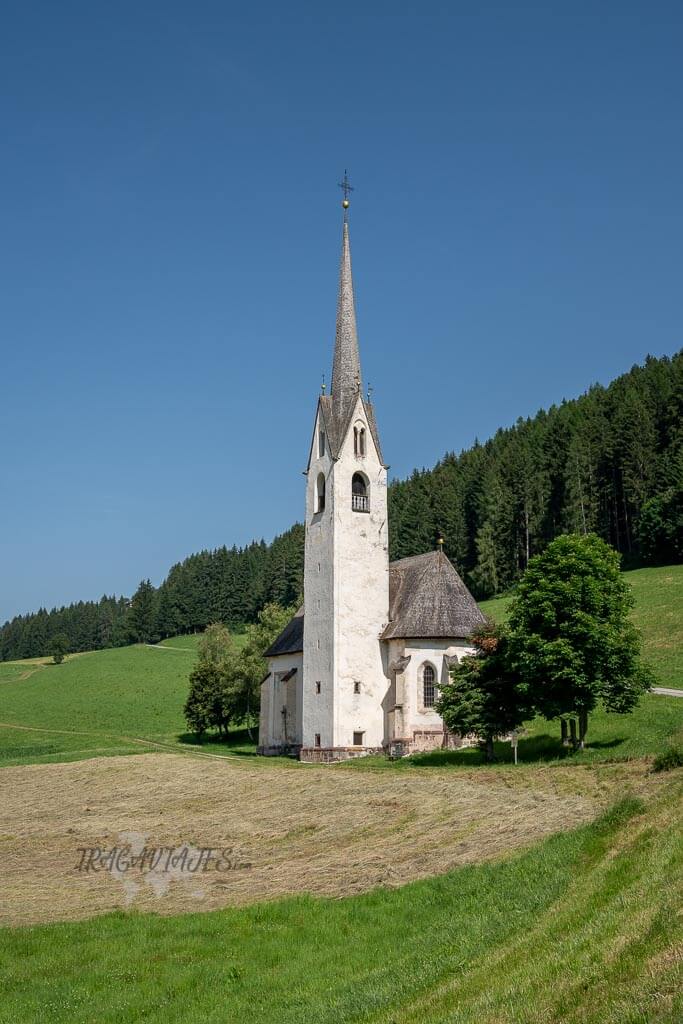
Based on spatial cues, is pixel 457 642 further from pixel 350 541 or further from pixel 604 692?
pixel 604 692

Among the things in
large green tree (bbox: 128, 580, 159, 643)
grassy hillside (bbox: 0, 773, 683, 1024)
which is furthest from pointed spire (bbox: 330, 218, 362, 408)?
large green tree (bbox: 128, 580, 159, 643)

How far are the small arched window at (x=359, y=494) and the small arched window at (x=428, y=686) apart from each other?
340 inches

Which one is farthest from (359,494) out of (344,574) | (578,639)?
(578,639)

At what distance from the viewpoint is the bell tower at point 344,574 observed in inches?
A: 1748

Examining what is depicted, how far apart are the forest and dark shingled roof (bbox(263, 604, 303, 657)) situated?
38607 millimetres

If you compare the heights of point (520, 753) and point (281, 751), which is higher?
point (520, 753)

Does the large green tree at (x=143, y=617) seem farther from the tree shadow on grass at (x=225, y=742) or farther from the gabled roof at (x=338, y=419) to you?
the gabled roof at (x=338, y=419)

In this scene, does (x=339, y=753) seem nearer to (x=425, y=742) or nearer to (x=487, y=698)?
(x=425, y=742)

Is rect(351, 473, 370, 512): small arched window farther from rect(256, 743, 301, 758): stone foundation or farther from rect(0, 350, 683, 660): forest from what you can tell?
rect(0, 350, 683, 660): forest

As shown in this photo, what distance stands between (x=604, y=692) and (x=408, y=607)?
15.0m

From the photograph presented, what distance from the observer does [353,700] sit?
44.4 metres

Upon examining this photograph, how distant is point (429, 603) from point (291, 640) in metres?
10.5

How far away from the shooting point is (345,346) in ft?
163

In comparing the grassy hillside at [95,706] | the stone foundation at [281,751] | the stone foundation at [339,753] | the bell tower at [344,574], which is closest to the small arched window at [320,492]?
the bell tower at [344,574]
